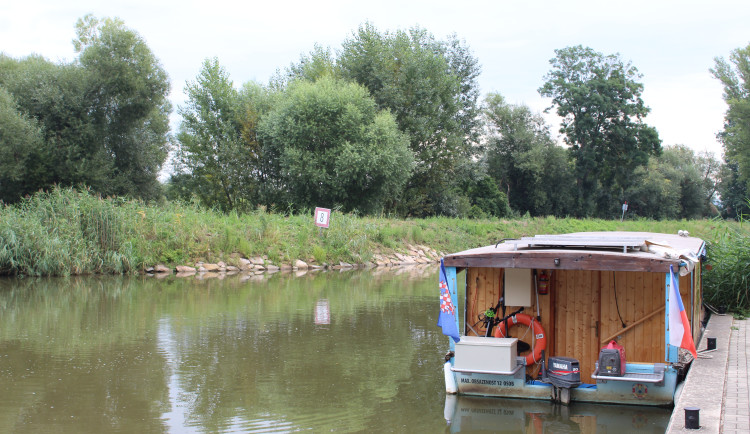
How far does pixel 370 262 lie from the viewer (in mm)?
28578

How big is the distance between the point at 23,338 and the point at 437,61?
1416 inches

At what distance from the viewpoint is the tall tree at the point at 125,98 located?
1344 inches

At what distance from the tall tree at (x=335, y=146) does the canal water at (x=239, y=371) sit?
19543mm

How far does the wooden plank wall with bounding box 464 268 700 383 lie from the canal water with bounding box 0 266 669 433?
0.76 meters

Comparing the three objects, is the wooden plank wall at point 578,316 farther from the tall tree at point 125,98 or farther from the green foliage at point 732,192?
the green foliage at point 732,192

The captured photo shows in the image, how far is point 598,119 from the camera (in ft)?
198

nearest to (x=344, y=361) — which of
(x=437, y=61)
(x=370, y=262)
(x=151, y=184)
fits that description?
(x=370, y=262)

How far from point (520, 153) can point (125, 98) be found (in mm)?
36315

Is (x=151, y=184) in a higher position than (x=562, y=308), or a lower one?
higher

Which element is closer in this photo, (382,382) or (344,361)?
(382,382)

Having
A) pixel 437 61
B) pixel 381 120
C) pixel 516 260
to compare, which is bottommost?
pixel 516 260

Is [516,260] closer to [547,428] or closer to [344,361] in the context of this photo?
[547,428]

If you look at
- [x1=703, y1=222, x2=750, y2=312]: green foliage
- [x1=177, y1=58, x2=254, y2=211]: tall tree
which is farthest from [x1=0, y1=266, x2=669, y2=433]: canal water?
[x1=177, y1=58, x2=254, y2=211]: tall tree

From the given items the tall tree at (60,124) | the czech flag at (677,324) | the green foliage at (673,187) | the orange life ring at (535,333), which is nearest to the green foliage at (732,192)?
the green foliage at (673,187)
